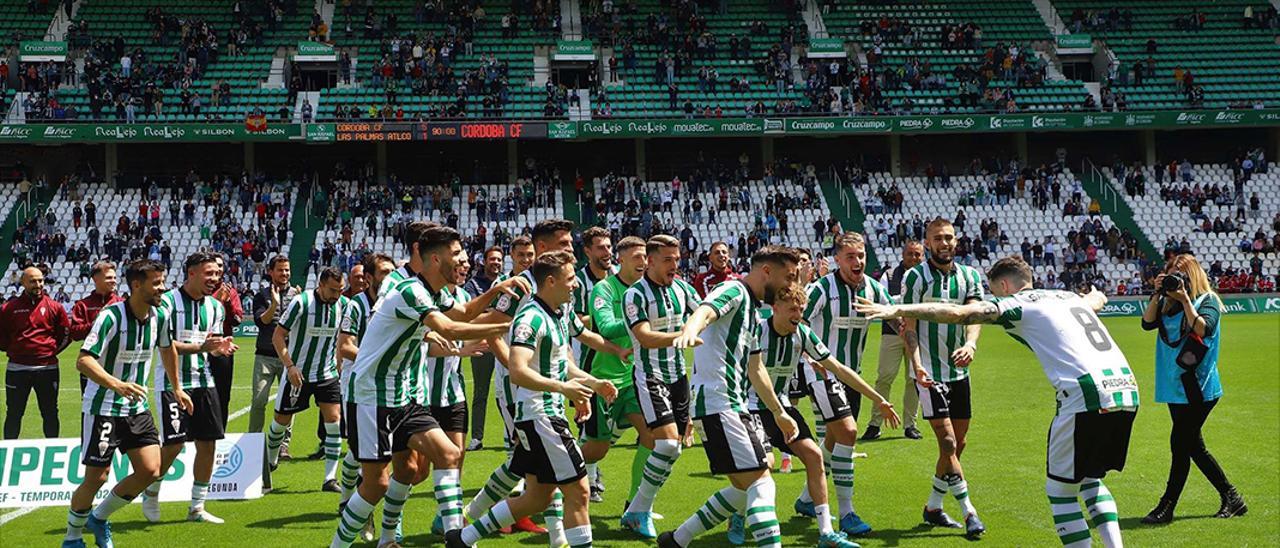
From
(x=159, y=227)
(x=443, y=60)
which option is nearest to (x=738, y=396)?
(x=159, y=227)

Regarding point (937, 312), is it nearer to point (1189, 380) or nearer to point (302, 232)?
point (1189, 380)

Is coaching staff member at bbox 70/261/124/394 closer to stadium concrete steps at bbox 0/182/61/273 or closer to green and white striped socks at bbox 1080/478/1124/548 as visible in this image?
green and white striped socks at bbox 1080/478/1124/548

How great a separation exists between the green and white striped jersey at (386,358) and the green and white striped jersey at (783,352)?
2430mm

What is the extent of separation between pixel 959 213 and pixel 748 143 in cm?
887

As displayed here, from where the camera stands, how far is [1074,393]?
7336mm

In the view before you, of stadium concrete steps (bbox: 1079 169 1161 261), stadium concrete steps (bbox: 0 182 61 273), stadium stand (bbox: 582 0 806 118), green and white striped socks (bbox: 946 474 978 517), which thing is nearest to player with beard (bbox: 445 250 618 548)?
green and white striped socks (bbox: 946 474 978 517)

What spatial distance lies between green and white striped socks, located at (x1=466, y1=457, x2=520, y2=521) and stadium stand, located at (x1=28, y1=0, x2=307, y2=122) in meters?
37.0

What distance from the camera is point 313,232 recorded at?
139ft

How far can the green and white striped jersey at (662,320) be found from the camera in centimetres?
905

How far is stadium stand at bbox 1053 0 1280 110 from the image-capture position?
4681cm

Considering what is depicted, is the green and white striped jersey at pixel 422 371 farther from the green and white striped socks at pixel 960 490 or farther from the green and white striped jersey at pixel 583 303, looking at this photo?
the green and white striped socks at pixel 960 490

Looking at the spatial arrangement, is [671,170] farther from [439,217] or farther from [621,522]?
[621,522]

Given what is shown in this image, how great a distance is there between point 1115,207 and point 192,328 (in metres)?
41.2

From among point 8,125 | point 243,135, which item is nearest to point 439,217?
point 243,135
